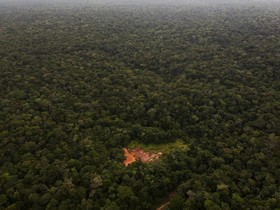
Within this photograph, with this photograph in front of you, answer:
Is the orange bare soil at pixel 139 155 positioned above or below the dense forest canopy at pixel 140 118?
below

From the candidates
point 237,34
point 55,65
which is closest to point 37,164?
point 55,65

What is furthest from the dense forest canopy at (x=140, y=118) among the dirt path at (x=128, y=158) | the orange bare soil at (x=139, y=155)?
the orange bare soil at (x=139, y=155)

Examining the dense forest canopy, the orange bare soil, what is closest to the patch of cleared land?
the orange bare soil

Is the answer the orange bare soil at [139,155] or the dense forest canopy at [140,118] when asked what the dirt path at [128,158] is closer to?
the orange bare soil at [139,155]

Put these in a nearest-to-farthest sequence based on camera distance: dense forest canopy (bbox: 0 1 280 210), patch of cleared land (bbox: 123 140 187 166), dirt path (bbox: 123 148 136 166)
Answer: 1. dense forest canopy (bbox: 0 1 280 210)
2. dirt path (bbox: 123 148 136 166)
3. patch of cleared land (bbox: 123 140 187 166)

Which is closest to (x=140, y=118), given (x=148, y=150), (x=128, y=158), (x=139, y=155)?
(x=148, y=150)

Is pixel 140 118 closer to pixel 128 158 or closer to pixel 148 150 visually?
pixel 148 150

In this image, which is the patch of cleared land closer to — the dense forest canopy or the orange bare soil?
the orange bare soil
